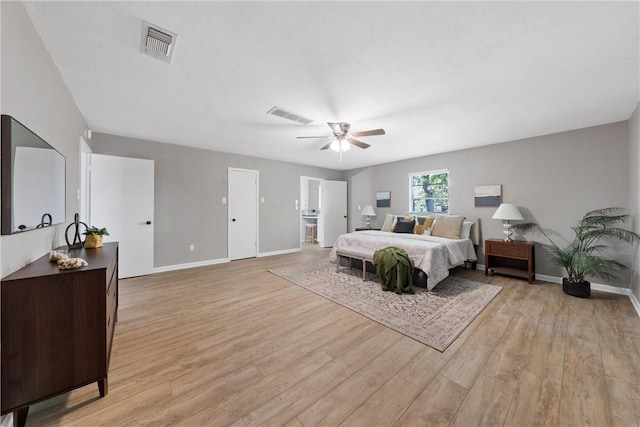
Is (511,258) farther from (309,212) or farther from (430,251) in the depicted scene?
(309,212)

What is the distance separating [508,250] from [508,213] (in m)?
0.61

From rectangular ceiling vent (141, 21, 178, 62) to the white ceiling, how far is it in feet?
0.15

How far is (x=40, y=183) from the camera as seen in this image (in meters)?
1.64

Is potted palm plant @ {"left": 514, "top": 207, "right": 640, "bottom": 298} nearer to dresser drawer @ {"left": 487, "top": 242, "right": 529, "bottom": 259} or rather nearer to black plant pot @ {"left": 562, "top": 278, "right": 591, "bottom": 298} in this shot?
black plant pot @ {"left": 562, "top": 278, "right": 591, "bottom": 298}

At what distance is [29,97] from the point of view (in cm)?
154

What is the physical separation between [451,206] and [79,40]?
18.8ft

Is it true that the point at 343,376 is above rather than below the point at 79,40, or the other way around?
below

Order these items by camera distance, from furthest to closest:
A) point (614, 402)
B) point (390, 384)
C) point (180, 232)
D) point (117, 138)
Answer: point (180, 232)
point (117, 138)
point (390, 384)
point (614, 402)

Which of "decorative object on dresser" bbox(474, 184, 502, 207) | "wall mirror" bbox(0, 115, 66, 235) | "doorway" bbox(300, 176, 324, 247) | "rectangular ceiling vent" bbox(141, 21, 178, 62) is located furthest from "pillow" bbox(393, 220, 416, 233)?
"wall mirror" bbox(0, 115, 66, 235)

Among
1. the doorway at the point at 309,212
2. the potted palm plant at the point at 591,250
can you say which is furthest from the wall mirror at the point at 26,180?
the doorway at the point at 309,212

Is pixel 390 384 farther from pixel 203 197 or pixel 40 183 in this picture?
pixel 203 197

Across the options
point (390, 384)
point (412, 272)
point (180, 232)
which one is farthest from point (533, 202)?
point (180, 232)

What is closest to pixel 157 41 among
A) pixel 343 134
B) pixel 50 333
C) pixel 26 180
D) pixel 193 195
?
pixel 26 180

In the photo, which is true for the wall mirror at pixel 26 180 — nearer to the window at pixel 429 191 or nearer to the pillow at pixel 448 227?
the pillow at pixel 448 227
